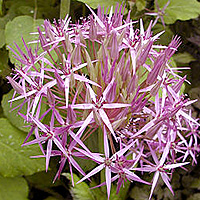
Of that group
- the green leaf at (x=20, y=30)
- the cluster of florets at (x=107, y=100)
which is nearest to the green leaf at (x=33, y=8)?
the green leaf at (x=20, y=30)

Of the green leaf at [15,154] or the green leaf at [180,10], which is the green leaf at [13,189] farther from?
the green leaf at [180,10]

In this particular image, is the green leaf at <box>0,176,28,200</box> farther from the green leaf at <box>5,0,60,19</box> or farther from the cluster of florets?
the green leaf at <box>5,0,60,19</box>

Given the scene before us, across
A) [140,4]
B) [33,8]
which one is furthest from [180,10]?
[33,8]

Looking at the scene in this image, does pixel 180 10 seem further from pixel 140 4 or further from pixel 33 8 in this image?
pixel 33 8

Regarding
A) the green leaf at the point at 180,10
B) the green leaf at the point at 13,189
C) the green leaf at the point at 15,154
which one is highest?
the green leaf at the point at 180,10

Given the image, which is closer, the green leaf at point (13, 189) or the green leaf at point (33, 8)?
the green leaf at point (13, 189)

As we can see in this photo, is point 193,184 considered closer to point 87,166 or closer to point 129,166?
point 87,166

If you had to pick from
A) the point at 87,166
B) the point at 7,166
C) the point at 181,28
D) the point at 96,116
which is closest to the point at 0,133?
the point at 7,166
